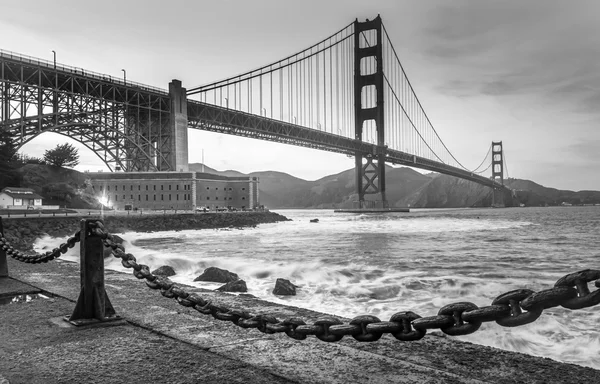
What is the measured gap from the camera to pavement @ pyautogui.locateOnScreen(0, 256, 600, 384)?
91.1 inches

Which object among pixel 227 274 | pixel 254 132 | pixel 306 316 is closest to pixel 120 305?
pixel 306 316

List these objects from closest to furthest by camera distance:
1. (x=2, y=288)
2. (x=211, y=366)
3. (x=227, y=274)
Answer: (x=211, y=366), (x=2, y=288), (x=227, y=274)

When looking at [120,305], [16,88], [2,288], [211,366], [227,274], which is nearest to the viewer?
[211,366]

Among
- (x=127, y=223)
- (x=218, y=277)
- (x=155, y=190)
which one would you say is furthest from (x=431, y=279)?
(x=155, y=190)

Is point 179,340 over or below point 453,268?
over

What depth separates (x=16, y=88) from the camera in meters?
37.8

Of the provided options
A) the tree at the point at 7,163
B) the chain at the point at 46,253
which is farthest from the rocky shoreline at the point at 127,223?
the tree at the point at 7,163

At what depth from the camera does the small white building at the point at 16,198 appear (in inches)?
1412

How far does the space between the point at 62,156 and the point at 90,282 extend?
54983 mm

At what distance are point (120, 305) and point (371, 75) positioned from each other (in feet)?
241

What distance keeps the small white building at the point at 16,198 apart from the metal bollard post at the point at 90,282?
1489 inches

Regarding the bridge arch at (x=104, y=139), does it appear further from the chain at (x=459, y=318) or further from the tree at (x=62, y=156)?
the chain at (x=459, y=318)

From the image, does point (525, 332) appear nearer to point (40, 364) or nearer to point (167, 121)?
point (40, 364)

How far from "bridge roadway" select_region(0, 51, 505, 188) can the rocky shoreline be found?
39.3 feet
